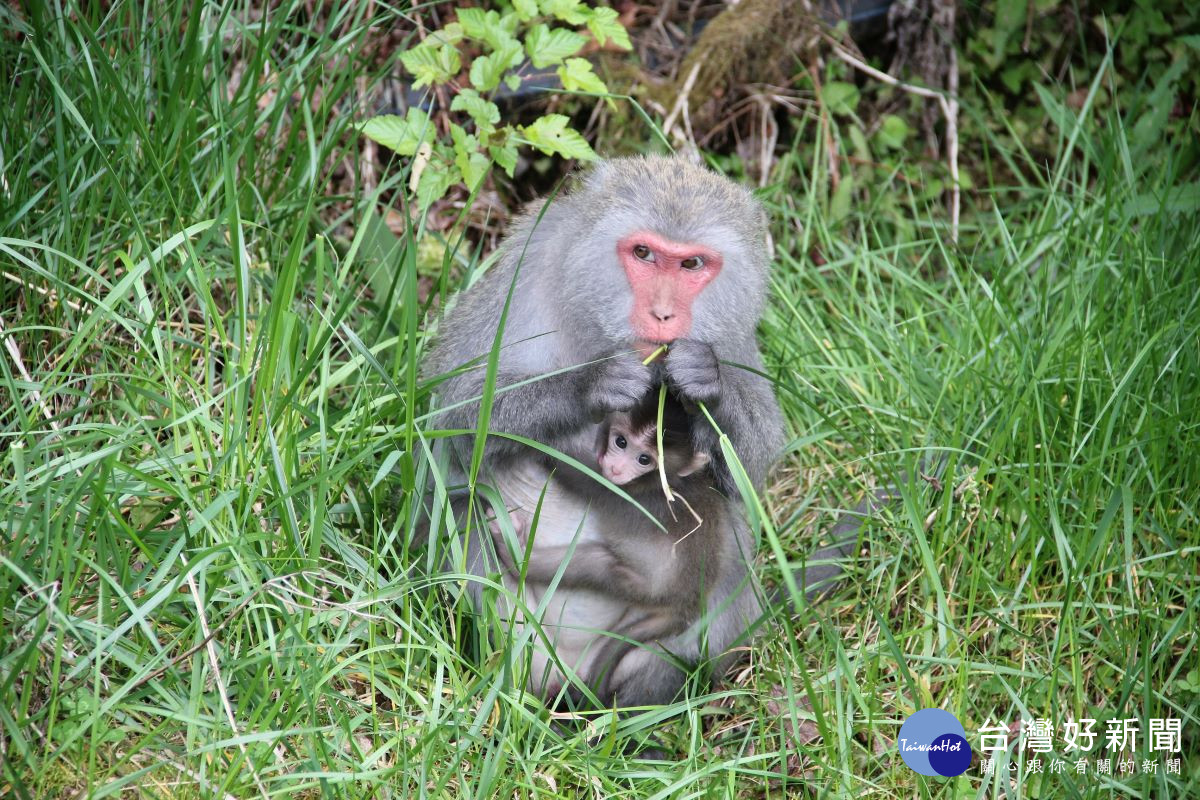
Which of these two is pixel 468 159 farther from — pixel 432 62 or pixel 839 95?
pixel 839 95

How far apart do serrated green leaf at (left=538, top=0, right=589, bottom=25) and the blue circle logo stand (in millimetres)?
2575

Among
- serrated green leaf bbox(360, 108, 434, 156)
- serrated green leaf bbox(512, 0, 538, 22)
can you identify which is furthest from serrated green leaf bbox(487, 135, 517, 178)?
serrated green leaf bbox(512, 0, 538, 22)

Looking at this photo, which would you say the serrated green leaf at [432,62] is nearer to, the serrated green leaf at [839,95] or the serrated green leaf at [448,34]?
the serrated green leaf at [448,34]

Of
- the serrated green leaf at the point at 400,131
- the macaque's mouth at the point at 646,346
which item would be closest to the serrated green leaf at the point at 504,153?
the serrated green leaf at the point at 400,131

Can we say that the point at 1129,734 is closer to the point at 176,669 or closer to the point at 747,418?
the point at 747,418

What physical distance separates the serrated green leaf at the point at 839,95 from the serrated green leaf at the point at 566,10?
185cm

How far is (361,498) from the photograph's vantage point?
146 inches

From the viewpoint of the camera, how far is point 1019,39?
600 centimetres

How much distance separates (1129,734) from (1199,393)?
3.98 ft

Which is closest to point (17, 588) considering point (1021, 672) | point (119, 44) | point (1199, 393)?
point (119, 44)

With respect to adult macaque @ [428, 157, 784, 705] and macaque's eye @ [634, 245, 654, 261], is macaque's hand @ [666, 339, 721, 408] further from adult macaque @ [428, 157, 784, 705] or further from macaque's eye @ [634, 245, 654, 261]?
macaque's eye @ [634, 245, 654, 261]

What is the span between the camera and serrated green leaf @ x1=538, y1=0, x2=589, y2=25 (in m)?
4.21

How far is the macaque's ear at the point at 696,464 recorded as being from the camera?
364 centimetres

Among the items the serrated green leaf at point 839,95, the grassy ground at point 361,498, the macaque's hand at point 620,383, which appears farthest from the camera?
the serrated green leaf at point 839,95
